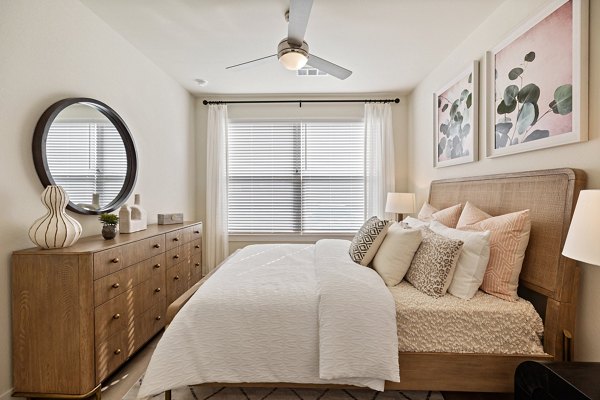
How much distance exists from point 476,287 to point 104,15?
3.36 metres

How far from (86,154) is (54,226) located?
2.44 feet

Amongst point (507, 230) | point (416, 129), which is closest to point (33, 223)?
point (507, 230)

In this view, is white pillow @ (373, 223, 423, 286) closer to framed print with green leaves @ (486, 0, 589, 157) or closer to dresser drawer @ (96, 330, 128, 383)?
framed print with green leaves @ (486, 0, 589, 157)

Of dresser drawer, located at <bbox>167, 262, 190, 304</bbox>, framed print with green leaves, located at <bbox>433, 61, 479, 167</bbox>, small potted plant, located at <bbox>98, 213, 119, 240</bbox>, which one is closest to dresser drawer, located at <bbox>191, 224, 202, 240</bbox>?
dresser drawer, located at <bbox>167, 262, 190, 304</bbox>

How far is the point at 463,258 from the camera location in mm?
1644

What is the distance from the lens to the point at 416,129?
3.65 m

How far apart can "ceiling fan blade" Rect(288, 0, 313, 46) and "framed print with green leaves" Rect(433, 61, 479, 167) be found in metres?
1.54

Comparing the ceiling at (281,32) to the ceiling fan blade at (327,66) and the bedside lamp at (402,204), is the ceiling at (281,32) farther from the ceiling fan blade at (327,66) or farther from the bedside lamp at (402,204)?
the bedside lamp at (402,204)

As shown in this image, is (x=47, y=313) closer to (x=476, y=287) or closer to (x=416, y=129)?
(x=476, y=287)

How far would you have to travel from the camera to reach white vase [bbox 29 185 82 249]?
1.56m

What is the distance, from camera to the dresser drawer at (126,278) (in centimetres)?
163

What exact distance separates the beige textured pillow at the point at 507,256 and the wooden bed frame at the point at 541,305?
90 mm

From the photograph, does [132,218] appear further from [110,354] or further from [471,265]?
[471,265]

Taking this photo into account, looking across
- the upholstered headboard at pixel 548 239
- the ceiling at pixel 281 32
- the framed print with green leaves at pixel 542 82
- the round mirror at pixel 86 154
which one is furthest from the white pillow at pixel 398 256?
the round mirror at pixel 86 154
